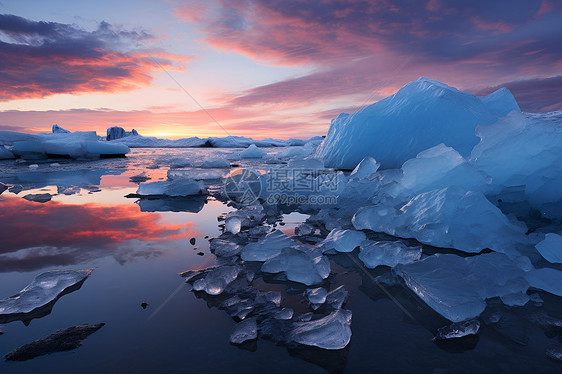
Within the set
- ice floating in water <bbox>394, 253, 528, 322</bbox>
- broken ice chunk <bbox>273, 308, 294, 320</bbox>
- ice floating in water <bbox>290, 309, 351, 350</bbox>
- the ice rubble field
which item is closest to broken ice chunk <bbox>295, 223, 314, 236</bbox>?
the ice rubble field

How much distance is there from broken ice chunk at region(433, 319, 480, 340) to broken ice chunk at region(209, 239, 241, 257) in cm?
116

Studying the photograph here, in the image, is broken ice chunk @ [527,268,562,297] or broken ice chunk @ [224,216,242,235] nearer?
broken ice chunk @ [527,268,562,297]

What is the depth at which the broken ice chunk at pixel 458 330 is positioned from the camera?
3.13ft

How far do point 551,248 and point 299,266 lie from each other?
1.53 meters

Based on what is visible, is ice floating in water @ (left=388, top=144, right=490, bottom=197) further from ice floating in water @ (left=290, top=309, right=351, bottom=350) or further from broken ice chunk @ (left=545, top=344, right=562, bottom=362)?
ice floating in water @ (left=290, top=309, right=351, bottom=350)

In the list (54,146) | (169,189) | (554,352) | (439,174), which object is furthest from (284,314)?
(54,146)

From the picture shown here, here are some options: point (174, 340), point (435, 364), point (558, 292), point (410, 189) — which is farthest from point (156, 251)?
point (410, 189)

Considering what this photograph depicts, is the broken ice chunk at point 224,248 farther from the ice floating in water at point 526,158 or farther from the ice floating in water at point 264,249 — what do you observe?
the ice floating in water at point 526,158

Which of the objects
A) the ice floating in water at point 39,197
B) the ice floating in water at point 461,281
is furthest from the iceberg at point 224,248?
the ice floating in water at point 39,197

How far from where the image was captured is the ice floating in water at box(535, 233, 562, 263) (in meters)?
1.55

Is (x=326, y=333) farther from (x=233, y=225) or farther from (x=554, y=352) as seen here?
(x=233, y=225)

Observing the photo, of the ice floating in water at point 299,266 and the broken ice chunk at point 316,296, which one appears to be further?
the ice floating in water at point 299,266

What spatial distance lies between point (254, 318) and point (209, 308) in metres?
0.22

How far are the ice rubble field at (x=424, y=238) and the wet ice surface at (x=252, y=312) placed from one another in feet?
0.04
